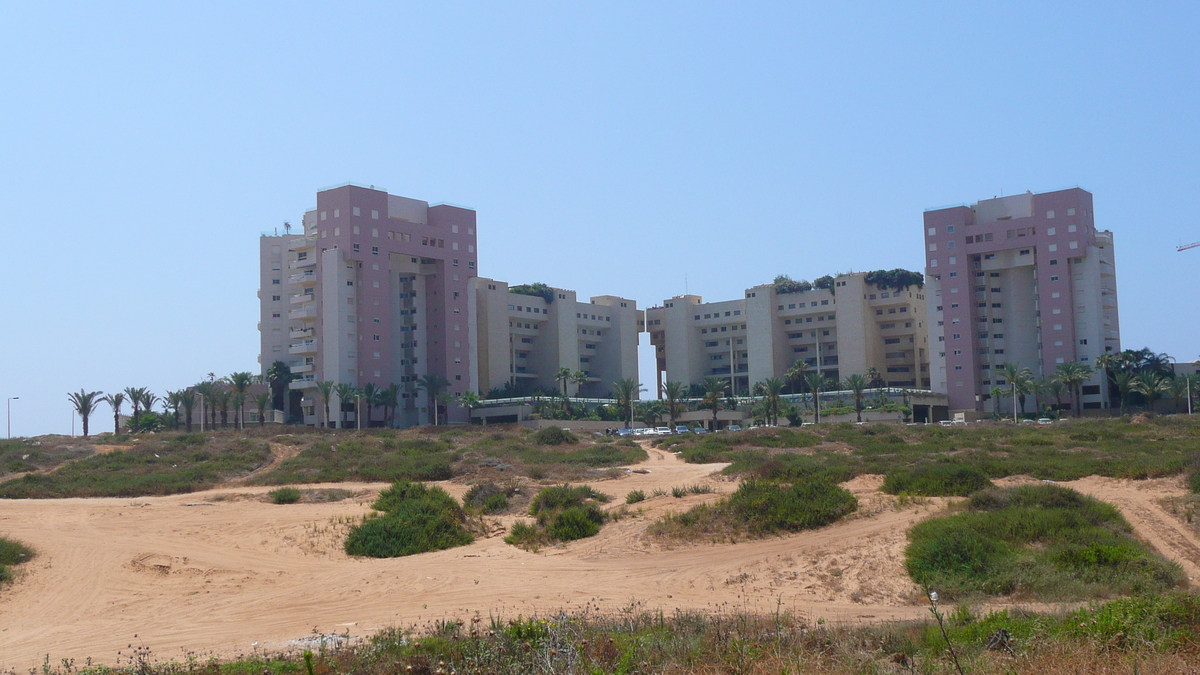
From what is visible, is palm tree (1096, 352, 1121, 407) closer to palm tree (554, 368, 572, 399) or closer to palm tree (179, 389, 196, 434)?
palm tree (554, 368, 572, 399)

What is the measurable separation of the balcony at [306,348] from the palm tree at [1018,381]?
7877cm

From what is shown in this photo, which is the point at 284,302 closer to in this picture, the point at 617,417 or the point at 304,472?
the point at 617,417

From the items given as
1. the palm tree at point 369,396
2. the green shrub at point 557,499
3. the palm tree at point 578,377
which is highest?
the palm tree at point 578,377

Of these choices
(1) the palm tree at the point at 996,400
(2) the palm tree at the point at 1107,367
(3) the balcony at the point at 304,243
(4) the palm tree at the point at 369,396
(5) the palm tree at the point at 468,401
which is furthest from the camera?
(5) the palm tree at the point at 468,401

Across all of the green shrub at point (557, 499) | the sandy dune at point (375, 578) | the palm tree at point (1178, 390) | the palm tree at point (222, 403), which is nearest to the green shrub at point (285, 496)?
the sandy dune at point (375, 578)

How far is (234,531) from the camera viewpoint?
100ft

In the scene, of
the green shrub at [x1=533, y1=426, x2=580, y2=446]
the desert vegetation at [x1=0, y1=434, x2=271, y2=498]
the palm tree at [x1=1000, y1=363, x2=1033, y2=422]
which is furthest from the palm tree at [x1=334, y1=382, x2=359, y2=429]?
the palm tree at [x1=1000, y1=363, x2=1033, y2=422]

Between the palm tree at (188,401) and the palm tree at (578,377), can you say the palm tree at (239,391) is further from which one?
the palm tree at (578,377)

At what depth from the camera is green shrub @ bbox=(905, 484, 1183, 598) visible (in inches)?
768

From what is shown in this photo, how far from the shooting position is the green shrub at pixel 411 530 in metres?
27.2

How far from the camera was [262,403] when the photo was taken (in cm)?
10781

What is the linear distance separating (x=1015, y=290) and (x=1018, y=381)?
17318mm

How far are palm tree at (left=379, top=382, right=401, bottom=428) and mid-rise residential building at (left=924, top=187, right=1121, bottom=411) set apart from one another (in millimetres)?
65938

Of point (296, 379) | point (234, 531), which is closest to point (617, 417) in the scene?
point (296, 379)
